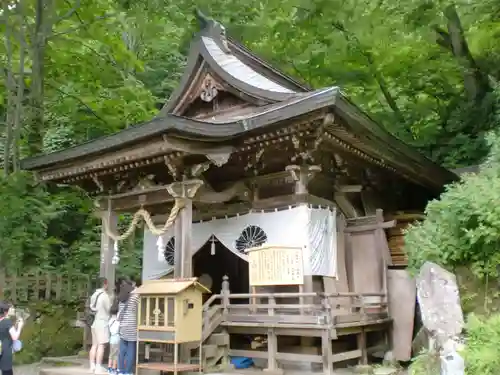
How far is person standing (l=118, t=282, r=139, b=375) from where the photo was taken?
8391mm

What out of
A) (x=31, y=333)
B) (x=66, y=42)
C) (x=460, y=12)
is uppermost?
(x=460, y=12)

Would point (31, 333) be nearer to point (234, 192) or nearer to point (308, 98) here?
point (234, 192)

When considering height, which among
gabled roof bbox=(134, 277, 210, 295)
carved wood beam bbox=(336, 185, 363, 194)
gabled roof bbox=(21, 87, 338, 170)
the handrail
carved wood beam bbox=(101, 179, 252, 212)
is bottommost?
the handrail

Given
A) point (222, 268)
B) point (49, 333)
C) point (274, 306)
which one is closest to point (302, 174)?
point (274, 306)

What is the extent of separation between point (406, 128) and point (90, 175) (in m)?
10.4

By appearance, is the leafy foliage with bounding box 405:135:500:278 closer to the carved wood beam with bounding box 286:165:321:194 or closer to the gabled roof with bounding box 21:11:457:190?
the gabled roof with bounding box 21:11:457:190

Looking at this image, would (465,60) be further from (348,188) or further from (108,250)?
(108,250)

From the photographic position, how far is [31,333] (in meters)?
12.1

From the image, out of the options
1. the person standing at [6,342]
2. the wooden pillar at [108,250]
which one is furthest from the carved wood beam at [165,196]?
the person standing at [6,342]

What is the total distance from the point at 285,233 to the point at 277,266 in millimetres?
805

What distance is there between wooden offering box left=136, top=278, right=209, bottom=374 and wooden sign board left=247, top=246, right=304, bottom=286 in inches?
51.5

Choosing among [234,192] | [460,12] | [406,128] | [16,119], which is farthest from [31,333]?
[460,12]

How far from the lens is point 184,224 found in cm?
909

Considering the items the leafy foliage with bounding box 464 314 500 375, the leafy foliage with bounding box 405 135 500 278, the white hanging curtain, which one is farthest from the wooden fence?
the leafy foliage with bounding box 464 314 500 375
